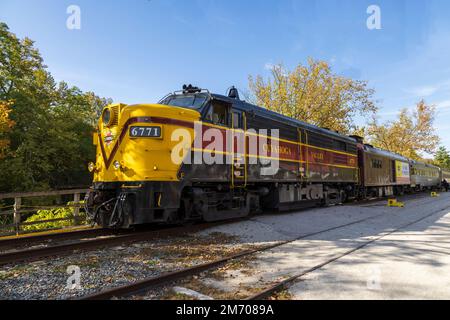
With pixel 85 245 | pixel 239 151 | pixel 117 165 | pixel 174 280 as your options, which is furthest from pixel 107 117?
pixel 174 280

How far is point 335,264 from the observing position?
5.65 meters

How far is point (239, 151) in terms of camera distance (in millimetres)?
9750

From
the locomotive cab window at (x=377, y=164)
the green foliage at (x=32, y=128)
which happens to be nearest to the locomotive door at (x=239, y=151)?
the locomotive cab window at (x=377, y=164)

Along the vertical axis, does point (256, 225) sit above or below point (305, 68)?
below

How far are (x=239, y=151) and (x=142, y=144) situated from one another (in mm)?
3307

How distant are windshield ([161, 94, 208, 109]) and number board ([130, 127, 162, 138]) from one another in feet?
5.21

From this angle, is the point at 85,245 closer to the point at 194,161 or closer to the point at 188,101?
the point at 194,161

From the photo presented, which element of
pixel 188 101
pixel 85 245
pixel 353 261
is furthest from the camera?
pixel 188 101

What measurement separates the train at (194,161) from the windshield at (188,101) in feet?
0.12

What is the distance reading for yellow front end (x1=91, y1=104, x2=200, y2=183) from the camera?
24.5 feet

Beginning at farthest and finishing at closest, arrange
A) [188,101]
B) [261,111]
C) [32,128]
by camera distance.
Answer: [32,128]
[261,111]
[188,101]
